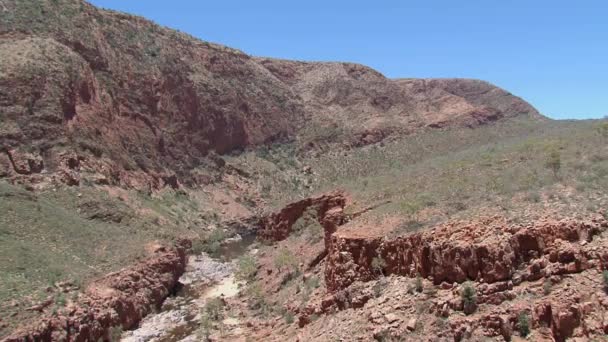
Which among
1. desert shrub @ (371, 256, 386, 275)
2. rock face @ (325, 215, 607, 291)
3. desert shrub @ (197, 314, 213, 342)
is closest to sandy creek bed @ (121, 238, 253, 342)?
desert shrub @ (197, 314, 213, 342)

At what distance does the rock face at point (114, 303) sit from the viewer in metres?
20.6

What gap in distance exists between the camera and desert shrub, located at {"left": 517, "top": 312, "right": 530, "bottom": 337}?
14.2 meters

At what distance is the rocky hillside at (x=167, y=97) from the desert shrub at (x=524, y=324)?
1213 inches

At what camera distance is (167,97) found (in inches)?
2335

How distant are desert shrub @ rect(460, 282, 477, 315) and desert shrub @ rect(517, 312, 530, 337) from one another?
1.40m

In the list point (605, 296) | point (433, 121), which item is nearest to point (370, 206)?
point (605, 296)

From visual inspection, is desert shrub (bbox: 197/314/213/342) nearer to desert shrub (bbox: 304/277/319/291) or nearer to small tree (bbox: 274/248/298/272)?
desert shrub (bbox: 304/277/319/291)

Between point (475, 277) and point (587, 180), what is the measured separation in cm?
630

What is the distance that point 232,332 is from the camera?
23.6 metres

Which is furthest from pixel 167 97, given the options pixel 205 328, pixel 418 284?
pixel 418 284

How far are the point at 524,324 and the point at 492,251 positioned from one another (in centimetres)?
238

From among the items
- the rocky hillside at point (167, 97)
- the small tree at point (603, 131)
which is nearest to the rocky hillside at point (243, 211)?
the rocky hillside at point (167, 97)

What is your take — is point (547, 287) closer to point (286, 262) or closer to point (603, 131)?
point (286, 262)

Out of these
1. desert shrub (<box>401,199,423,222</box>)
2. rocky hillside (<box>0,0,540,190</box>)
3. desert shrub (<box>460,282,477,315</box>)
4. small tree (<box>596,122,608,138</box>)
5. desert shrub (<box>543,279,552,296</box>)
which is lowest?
desert shrub (<box>460,282,477,315</box>)
